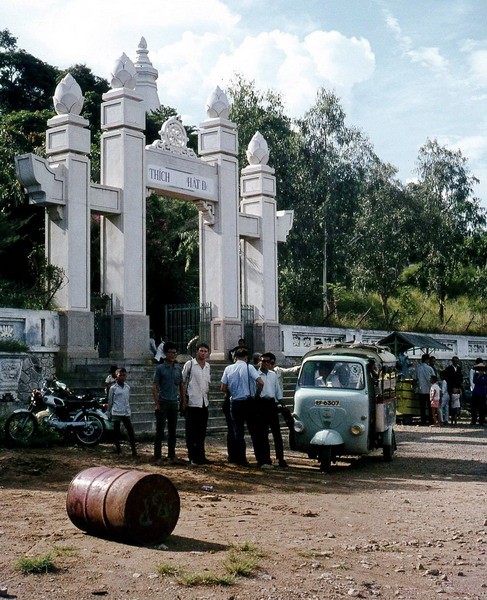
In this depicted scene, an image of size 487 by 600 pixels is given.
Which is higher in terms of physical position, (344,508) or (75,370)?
(75,370)

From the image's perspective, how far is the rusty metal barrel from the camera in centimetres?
735

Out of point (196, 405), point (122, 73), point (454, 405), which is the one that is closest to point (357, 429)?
point (196, 405)

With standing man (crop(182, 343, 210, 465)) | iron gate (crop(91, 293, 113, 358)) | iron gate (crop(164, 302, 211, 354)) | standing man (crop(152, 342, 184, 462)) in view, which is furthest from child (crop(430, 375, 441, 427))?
standing man (crop(152, 342, 184, 462))

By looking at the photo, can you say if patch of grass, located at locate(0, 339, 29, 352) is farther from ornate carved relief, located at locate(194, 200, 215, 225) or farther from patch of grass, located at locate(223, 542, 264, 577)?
patch of grass, located at locate(223, 542, 264, 577)

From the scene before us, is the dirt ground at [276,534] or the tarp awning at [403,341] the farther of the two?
the tarp awning at [403,341]

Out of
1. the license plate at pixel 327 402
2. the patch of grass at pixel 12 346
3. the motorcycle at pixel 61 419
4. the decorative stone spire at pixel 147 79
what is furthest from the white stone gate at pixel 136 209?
the decorative stone spire at pixel 147 79

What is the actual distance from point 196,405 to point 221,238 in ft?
35.7

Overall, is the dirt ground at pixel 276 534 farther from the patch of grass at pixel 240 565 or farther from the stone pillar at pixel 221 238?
the stone pillar at pixel 221 238

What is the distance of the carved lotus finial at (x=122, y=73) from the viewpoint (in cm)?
2155

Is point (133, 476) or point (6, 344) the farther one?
point (6, 344)

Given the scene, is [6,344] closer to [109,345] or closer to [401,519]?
[109,345]

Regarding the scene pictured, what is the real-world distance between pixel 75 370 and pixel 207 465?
6.71m

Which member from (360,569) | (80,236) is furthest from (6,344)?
(360,569)

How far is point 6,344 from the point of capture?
57.1 ft
